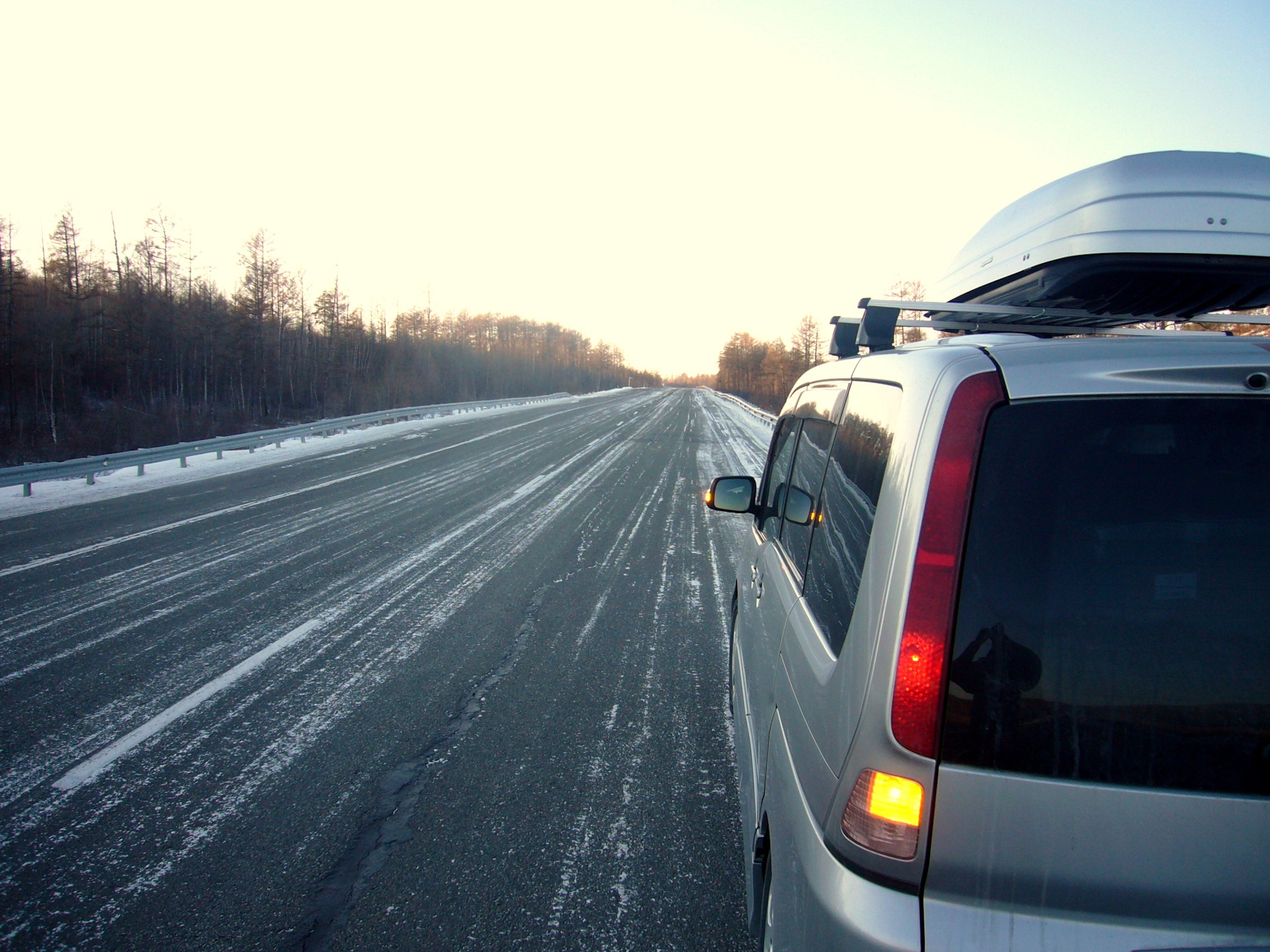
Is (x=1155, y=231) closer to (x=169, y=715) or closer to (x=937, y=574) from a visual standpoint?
(x=937, y=574)

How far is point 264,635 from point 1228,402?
5803 millimetres

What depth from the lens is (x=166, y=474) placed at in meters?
13.8

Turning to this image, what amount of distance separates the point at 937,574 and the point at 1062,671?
0.27 m

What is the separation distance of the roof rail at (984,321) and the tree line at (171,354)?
34229 mm

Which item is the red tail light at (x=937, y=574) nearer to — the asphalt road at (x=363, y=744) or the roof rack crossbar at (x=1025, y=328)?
the roof rack crossbar at (x=1025, y=328)

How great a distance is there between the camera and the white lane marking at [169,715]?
3.43 meters

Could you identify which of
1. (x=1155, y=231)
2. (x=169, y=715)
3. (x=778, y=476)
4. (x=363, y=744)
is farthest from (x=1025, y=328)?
(x=169, y=715)

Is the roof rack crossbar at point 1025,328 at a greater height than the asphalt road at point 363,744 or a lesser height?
greater

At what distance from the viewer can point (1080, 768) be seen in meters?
1.23

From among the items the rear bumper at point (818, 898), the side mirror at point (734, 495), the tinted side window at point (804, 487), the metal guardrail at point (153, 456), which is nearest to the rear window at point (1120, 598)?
the rear bumper at point (818, 898)

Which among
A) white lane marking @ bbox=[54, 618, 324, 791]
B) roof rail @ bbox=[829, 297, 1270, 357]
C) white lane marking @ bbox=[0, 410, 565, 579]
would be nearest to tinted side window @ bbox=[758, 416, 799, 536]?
roof rail @ bbox=[829, 297, 1270, 357]

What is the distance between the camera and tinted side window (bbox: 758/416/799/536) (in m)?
3.31

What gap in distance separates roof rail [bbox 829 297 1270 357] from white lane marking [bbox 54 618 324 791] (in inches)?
163

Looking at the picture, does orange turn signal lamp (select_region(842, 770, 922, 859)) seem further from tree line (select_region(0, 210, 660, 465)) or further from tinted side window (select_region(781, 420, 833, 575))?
tree line (select_region(0, 210, 660, 465))
